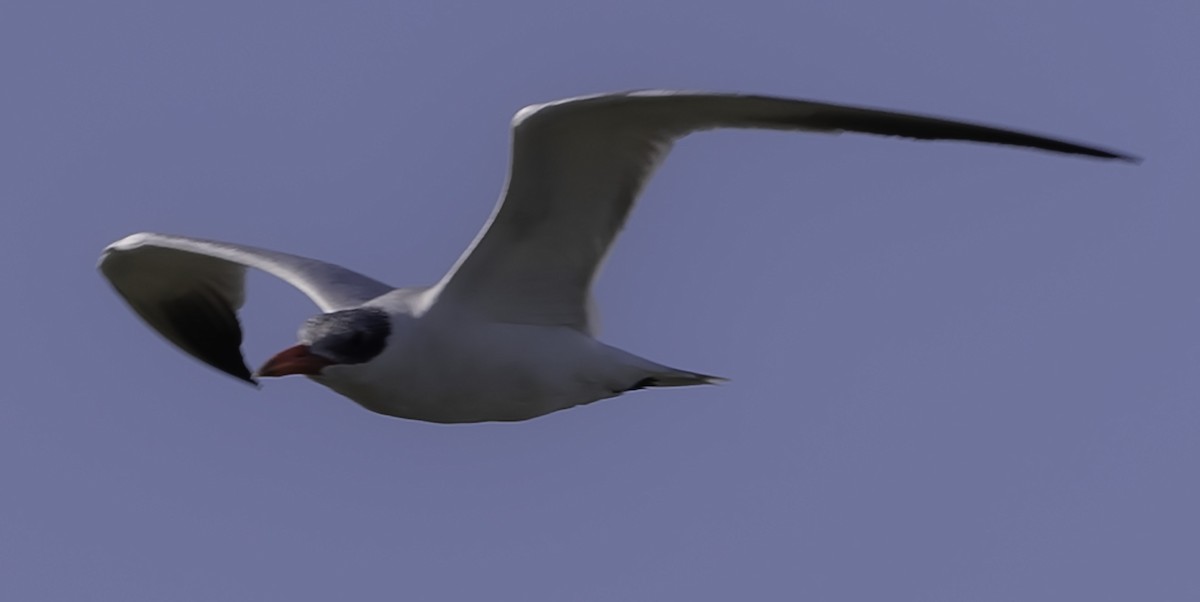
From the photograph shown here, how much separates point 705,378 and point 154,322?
13.1 feet

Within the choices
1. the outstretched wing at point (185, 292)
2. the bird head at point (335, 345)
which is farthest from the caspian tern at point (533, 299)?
the outstretched wing at point (185, 292)

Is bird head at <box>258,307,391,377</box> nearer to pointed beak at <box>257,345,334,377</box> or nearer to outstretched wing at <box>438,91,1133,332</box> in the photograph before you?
pointed beak at <box>257,345,334,377</box>

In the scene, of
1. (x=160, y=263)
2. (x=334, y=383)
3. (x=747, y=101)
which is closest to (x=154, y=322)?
(x=160, y=263)

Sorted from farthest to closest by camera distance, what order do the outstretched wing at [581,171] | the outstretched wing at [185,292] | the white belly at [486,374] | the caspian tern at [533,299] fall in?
1. the outstretched wing at [185,292]
2. the white belly at [486,374]
3. the caspian tern at [533,299]
4. the outstretched wing at [581,171]

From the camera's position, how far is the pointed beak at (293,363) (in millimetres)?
9211

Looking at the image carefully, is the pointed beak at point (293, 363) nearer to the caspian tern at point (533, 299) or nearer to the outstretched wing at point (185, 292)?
the caspian tern at point (533, 299)

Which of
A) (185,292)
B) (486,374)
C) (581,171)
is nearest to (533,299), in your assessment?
(486,374)

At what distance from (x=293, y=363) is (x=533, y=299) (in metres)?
1.20

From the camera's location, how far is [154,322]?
41.0 ft

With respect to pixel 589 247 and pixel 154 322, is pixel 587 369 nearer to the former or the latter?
pixel 589 247

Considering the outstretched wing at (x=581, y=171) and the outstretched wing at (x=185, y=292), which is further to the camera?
the outstretched wing at (x=185, y=292)

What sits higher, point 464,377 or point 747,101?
point 747,101

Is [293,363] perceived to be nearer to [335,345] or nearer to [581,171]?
[335,345]

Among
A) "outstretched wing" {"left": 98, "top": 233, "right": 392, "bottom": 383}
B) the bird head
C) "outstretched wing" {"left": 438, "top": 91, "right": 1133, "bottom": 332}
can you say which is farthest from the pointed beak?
"outstretched wing" {"left": 98, "top": 233, "right": 392, "bottom": 383}
